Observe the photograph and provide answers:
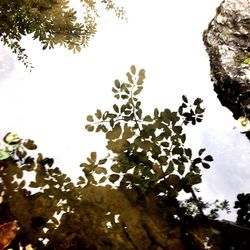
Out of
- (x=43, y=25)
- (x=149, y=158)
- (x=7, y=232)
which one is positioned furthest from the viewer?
(x=43, y=25)

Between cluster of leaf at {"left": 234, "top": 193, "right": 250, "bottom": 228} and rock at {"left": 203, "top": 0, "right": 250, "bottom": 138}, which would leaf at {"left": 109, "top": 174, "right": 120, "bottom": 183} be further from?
rock at {"left": 203, "top": 0, "right": 250, "bottom": 138}

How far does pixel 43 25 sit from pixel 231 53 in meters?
1.48

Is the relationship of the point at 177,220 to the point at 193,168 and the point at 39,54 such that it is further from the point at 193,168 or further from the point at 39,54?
the point at 39,54

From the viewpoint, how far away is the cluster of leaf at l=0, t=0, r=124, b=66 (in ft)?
7.90

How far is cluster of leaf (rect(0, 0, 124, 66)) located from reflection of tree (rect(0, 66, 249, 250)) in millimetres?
1323

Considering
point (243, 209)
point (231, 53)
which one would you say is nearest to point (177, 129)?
point (243, 209)

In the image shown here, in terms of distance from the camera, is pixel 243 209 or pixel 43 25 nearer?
pixel 243 209

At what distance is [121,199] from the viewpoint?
1.21m

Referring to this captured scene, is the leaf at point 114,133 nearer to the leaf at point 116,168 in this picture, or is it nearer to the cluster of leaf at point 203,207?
the leaf at point 116,168

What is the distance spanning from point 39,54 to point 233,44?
4.90 feet

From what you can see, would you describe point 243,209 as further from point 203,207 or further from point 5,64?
point 5,64

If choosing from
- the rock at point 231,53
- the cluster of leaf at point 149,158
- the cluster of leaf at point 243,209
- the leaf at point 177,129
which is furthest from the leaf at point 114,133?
the rock at point 231,53

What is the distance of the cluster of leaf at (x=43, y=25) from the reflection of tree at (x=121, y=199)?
1323 mm

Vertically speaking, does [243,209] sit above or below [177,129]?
below
